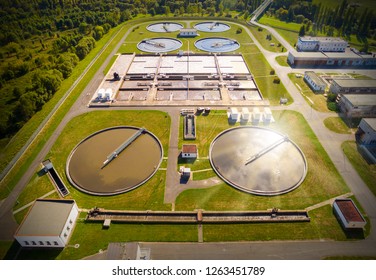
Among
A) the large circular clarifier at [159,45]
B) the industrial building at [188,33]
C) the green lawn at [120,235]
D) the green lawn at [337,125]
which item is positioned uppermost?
the industrial building at [188,33]

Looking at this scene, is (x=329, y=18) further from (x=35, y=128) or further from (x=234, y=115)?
(x=35, y=128)

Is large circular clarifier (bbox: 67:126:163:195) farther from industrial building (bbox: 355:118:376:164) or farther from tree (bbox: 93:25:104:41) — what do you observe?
tree (bbox: 93:25:104:41)

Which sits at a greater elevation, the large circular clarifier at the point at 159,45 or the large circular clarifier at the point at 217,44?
the large circular clarifier at the point at 159,45

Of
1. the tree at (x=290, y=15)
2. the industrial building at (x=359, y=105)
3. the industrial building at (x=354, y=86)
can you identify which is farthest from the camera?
the tree at (x=290, y=15)

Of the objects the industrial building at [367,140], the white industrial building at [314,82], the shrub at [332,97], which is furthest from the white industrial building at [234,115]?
the white industrial building at [314,82]

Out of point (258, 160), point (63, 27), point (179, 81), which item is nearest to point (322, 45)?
point (179, 81)

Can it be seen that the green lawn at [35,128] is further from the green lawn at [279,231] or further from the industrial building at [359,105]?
the industrial building at [359,105]
